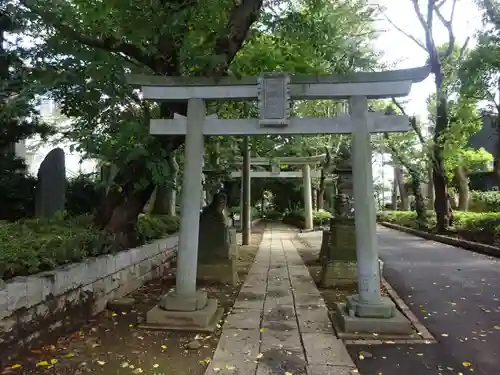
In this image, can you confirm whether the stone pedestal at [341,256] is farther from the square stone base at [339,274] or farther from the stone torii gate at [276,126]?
the stone torii gate at [276,126]

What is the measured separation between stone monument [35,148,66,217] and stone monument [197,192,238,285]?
Result: 10.7ft

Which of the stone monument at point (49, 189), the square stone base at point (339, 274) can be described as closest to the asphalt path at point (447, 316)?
the square stone base at point (339, 274)

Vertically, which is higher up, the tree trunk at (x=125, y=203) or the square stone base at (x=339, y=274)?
the tree trunk at (x=125, y=203)

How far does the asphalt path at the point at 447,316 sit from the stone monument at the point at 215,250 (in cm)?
327

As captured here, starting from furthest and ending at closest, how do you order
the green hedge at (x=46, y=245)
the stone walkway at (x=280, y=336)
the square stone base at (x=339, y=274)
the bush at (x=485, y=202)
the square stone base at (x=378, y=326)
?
1. the bush at (x=485, y=202)
2. the square stone base at (x=339, y=274)
3. the square stone base at (x=378, y=326)
4. the green hedge at (x=46, y=245)
5. the stone walkway at (x=280, y=336)

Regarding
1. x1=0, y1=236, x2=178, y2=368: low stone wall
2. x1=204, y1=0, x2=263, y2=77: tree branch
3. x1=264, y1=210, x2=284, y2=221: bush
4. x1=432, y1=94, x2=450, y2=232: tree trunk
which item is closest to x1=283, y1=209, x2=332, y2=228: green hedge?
x1=264, y1=210, x2=284, y2=221: bush

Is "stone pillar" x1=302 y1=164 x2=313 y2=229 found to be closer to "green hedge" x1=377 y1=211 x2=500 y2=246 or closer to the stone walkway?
"green hedge" x1=377 y1=211 x2=500 y2=246

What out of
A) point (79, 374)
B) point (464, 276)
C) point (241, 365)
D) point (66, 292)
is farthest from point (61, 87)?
point (464, 276)

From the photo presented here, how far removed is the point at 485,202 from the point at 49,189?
84.8 ft

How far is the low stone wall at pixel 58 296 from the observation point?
4055 millimetres

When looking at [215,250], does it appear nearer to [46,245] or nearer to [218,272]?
[218,272]

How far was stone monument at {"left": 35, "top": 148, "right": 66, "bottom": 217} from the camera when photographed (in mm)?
9203

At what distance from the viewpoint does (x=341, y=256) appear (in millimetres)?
8469

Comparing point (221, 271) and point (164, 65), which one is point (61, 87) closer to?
point (164, 65)
